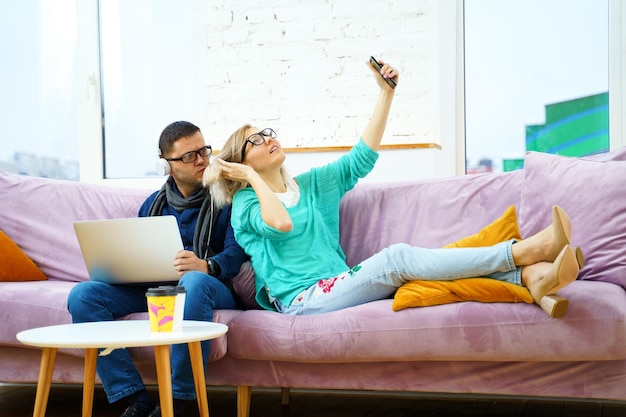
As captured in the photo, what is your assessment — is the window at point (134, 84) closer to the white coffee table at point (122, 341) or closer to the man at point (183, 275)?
the man at point (183, 275)

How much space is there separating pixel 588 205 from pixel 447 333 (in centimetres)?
65

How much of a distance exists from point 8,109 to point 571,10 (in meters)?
2.86

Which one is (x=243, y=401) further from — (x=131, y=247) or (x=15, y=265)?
(x=15, y=265)

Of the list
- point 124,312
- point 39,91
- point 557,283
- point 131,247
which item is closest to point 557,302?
point 557,283

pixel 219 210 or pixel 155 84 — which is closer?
pixel 219 210

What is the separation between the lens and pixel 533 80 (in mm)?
3521

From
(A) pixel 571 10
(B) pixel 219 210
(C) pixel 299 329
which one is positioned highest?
(A) pixel 571 10

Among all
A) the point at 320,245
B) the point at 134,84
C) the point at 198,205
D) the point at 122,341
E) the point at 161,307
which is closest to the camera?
the point at 122,341

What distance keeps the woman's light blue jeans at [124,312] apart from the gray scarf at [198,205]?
0.61 feet

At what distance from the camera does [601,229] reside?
2.38m

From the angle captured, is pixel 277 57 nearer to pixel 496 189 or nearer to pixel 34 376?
pixel 496 189

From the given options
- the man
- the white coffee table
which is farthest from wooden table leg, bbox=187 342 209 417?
the man

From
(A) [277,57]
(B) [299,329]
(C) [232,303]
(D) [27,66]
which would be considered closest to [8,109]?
(D) [27,66]

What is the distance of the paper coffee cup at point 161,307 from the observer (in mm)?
1853
